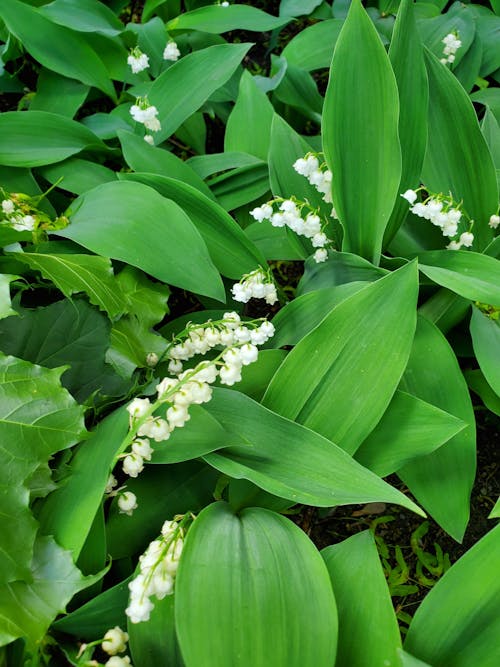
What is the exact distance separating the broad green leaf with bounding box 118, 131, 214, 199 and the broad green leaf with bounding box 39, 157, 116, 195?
0.10 metres

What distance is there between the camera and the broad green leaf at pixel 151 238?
1.16 metres

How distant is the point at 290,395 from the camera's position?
3.36 ft

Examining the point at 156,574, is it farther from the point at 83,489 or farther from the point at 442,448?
the point at 442,448

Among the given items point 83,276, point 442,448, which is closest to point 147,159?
point 83,276

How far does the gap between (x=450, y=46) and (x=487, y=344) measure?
817 millimetres

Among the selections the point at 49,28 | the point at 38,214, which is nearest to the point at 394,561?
the point at 38,214

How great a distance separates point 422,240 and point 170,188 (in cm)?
51

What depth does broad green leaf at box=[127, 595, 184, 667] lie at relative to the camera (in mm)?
830

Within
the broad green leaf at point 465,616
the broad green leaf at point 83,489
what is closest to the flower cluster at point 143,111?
the broad green leaf at point 83,489

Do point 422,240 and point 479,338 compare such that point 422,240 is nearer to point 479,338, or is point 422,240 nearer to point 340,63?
point 479,338

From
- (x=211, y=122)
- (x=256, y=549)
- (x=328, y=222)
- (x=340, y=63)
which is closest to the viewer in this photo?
(x=256, y=549)

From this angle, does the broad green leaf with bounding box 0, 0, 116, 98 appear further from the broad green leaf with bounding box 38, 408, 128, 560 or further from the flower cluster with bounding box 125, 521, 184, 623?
the flower cluster with bounding box 125, 521, 184, 623

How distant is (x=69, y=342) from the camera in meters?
1.01

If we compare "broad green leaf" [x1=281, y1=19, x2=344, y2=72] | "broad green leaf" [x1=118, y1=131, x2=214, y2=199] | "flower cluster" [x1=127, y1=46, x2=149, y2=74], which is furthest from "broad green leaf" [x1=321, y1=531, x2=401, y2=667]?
"broad green leaf" [x1=281, y1=19, x2=344, y2=72]
